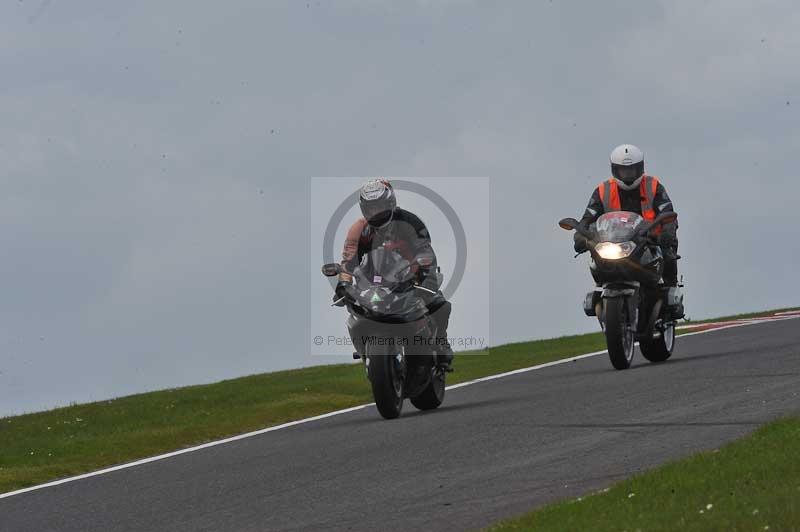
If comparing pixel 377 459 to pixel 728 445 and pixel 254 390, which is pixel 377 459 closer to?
pixel 728 445

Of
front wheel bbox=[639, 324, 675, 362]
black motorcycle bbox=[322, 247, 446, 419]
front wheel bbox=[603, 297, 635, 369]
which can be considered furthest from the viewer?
front wheel bbox=[639, 324, 675, 362]

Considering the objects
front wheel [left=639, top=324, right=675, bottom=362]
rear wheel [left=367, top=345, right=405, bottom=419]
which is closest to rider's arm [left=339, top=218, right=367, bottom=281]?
rear wheel [left=367, top=345, right=405, bottom=419]

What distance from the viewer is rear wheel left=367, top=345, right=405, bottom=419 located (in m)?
13.3

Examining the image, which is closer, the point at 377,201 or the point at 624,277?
the point at 377,201

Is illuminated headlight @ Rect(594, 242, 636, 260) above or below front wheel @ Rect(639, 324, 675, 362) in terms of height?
above

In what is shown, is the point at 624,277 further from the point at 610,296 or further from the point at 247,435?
the point at 247,435

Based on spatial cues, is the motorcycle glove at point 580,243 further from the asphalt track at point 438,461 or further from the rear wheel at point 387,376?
the rear wheel at point 387,376

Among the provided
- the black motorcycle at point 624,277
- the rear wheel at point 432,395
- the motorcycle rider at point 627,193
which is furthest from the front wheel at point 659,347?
the rear wheel at point 432,395

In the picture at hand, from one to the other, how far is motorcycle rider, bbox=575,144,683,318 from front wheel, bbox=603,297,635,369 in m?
0.94

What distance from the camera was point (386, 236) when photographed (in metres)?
13.8

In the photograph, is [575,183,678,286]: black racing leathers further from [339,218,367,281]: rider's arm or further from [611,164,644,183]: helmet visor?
[339,218,367,281]: rider's arm

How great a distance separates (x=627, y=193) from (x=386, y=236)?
4127 mm

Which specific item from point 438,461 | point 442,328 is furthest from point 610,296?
point 438,461

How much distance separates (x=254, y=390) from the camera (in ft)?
65.1
